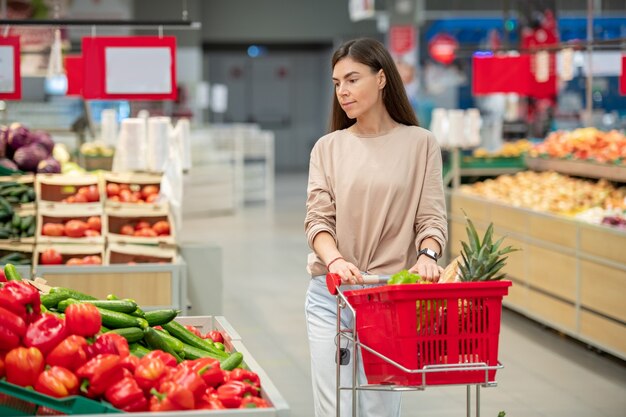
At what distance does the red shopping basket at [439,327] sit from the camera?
3.00m

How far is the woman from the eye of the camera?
3686 mm

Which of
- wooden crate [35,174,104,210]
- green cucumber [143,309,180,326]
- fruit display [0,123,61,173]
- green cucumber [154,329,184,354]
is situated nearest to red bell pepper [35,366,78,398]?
green cucumber [154,329,184,354]

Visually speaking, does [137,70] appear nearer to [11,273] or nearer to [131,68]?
[131,68]

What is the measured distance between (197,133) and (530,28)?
576 centimetres

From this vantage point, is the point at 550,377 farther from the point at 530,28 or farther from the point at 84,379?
the point at 530,28

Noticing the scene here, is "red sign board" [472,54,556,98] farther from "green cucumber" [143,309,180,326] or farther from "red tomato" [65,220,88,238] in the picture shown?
"green cucumber" [143,309,180,326]

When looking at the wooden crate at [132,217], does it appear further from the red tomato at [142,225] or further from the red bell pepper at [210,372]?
the red bell pepper at [210,372]

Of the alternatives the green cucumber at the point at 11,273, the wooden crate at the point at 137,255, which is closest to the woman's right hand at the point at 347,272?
the green cucumber at the point at 11,273

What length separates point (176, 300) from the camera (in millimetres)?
6441

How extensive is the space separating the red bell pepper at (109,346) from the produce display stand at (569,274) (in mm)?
4642

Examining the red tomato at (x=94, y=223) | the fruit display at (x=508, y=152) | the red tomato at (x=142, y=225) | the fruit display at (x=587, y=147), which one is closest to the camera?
the red tomato at (x=94, y=223)

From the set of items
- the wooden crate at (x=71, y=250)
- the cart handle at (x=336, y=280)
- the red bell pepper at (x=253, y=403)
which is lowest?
the wooden crate at (x=71, y=250)

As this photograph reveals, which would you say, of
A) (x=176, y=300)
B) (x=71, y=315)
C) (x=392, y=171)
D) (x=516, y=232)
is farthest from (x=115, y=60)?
(x=71, y=315)

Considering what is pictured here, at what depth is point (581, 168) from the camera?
944cm
